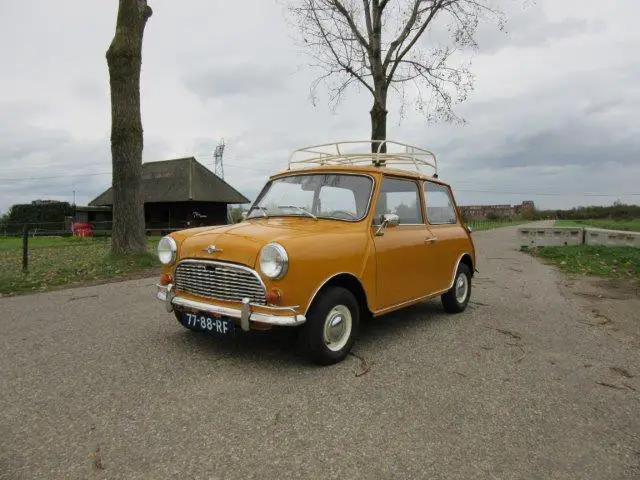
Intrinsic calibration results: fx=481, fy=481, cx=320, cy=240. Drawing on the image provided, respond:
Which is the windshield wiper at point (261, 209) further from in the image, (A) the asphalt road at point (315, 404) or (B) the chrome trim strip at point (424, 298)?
(B) the chrome trim strip at point (424, 298)

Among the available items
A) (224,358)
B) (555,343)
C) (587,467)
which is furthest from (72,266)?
(587,467)

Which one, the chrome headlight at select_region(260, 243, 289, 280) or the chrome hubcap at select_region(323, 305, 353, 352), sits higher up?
the chrome headlight at select_region(260, 243, 289, 280)

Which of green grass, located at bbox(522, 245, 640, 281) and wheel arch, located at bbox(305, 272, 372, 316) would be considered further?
green grass, located at bbox(522, 245, 640, 281)

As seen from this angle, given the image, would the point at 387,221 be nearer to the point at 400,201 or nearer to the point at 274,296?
the point at 400,201

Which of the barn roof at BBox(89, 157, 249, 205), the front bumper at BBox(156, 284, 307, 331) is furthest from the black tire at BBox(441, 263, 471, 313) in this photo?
the barn roof at BBox(89, 157, 249, 205)

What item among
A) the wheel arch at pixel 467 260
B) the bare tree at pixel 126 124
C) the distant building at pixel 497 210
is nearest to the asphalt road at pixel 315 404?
the wheel arch at pixel 467 260

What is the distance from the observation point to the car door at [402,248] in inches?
185

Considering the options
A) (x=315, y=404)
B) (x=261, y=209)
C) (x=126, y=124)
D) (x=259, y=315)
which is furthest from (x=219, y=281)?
(x=126, y=124)

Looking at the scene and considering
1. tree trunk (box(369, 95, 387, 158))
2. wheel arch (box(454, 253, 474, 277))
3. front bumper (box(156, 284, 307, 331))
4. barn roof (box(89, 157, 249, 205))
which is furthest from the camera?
A: barn roof (box(89, 157, 249, 205))

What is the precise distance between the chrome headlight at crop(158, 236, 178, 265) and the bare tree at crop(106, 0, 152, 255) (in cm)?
638

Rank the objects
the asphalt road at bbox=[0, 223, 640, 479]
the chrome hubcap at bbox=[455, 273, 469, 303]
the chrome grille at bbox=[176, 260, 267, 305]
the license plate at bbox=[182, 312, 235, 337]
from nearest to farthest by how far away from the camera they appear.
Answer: the asphalt road at bbox=[0, 223, 640, 479] < the chrome grille at bbox=[176, 260, 267, 305] < the license plate at bbox=[182, 312, 235, 337] < the chrome hubcap at bbox=[455, 273, 469, 303]

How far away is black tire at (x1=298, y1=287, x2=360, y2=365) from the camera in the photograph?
3895 mm

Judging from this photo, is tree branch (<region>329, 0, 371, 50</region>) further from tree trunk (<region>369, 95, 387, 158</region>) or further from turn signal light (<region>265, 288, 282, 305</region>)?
turn signal light (<region>265, 288, 282, 305</region>)

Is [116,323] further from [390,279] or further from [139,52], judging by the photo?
[139,52]
